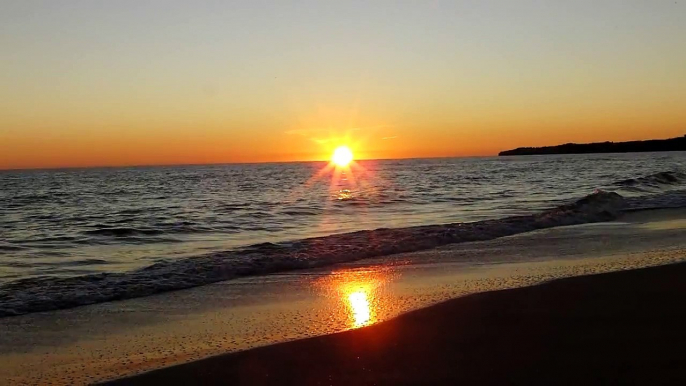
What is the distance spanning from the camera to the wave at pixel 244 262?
27.8ft

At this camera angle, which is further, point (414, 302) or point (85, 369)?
point (414, 302)

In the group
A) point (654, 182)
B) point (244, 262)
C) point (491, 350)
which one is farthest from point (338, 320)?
point (654, 182)

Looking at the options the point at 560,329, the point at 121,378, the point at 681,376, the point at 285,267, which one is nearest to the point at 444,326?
the point at 560,329

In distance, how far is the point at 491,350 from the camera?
530cm

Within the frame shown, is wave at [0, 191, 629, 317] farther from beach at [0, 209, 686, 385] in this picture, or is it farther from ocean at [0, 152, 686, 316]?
beach at [0, 209, 686, 385]

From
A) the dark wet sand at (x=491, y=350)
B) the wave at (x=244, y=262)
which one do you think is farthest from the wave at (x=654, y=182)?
the dark wet sand at (x=491, y=350)

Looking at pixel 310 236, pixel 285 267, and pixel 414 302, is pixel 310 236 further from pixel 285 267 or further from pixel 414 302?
pixel 414 302

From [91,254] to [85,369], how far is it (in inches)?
346

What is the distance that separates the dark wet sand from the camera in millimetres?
4723

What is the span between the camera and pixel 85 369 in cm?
524

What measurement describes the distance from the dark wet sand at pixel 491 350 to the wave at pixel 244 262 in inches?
152

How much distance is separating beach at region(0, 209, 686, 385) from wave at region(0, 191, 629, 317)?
1.48ft

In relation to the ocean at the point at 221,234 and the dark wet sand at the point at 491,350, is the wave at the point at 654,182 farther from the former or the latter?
the dark wet sand at the point at 491,350

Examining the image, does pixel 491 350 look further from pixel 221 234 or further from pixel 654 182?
pixel 654 182
